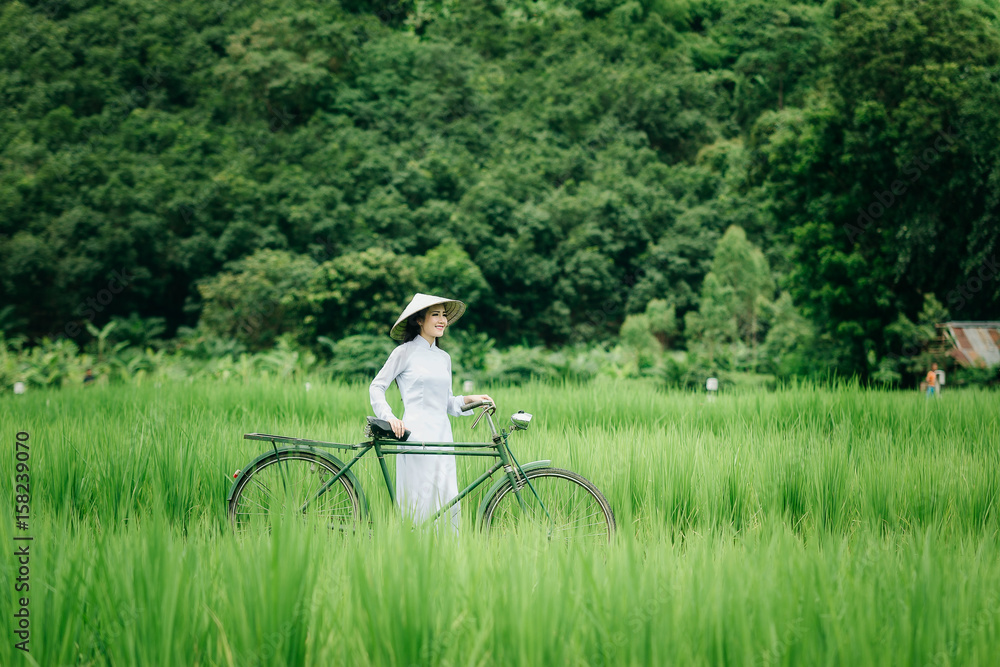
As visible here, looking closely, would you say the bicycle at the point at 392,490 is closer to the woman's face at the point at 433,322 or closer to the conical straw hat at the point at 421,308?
the woman's face at the point at 433,322

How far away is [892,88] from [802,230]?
3.51 metres

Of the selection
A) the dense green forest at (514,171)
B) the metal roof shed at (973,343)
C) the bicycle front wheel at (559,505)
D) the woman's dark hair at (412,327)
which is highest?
the dense green forest at (514,171)

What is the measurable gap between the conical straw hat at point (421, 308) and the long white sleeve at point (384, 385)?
0.13 meters

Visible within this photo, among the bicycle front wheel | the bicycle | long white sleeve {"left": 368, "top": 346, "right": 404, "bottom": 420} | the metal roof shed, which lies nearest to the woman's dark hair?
long white sleeve {"left": 368, "top": 346, "right": 404, "bottom": 420}

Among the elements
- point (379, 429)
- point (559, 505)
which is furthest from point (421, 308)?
point (559, 505)

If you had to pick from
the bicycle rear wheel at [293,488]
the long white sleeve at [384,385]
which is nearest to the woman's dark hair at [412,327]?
the long white sleeve at [384,385]

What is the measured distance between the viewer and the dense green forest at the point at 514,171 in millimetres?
14773

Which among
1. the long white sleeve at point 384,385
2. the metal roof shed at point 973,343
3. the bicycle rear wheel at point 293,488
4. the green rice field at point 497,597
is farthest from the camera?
the metal roof shed at point 973,343

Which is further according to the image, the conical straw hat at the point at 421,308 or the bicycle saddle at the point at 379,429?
the conical straw hat at the point at 421,308

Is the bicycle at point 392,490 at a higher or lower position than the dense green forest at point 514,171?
lower

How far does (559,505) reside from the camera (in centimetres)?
343

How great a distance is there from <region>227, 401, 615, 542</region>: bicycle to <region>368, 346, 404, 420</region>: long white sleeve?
0.13 metres

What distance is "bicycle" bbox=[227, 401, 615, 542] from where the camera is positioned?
3229mm

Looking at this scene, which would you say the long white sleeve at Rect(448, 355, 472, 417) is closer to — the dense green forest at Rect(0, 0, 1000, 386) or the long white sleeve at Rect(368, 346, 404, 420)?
the long white sleeve at Rect(368, 346, 404, 420)
